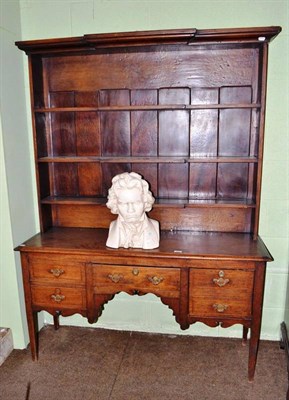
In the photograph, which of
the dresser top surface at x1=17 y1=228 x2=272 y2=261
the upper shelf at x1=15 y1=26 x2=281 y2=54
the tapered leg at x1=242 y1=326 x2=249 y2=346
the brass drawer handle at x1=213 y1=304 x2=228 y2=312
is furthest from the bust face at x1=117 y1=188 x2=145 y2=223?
the tapered leg at x1=242 y1=326 x2=249 y2=346

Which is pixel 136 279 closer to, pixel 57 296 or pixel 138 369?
pixel 57 296

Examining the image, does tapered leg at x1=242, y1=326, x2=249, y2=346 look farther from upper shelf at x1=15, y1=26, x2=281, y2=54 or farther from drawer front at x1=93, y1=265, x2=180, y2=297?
upper shelf at x1=15, y1=26, x2=281, y2=54

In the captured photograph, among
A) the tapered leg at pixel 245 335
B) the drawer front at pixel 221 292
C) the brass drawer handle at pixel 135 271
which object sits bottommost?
the tapered leg at pixel 245 335

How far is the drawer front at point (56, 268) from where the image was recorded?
2021mm

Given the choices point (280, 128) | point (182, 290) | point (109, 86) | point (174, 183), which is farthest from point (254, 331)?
point (109, 86)

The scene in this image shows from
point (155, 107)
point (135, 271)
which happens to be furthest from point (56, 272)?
point (155, 107)

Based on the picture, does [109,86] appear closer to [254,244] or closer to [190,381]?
[254,244]

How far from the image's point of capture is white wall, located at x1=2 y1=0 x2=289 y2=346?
2.04 meters

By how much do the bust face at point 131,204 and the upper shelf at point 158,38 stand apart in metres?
0.85

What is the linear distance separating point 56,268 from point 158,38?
4.81 ft

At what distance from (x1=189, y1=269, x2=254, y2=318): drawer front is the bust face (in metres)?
0.46

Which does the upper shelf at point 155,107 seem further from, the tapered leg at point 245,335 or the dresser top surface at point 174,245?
the tapered leg at point 245,335

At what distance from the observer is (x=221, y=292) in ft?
6.34

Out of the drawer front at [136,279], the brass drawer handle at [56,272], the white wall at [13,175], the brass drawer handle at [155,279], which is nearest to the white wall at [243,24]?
the white wall at [13,175]
